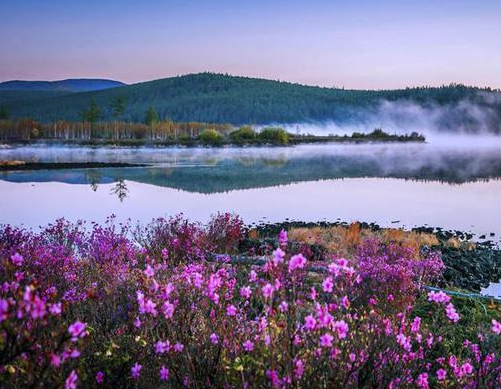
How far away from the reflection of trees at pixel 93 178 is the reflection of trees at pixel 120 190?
121 cm

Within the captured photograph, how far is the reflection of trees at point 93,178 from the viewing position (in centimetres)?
3444

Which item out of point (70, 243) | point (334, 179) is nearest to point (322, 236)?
point (70, 243)

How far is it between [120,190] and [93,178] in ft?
26.4

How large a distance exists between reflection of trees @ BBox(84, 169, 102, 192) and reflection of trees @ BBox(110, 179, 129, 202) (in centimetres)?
121

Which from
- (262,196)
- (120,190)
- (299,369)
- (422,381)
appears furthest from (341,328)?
(120,190)

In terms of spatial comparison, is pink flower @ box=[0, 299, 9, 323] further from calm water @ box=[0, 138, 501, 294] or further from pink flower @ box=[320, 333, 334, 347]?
calm water @ box=[0, 138, 501, 294]

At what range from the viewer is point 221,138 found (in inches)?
4193

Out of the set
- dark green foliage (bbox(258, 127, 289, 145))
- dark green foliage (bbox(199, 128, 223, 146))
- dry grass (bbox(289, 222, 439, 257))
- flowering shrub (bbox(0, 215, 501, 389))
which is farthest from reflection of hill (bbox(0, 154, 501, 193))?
dark green foliage (bbox(258, 127, 289, 145))

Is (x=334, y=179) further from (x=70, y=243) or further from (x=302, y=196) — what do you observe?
(x=70, y=243)

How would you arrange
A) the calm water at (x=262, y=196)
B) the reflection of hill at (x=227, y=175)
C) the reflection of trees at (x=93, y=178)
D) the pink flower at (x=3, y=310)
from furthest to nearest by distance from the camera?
the reflection of hill at (x=227, y=175)
the reflection of trees at (x=93, y=178)
the calm water at (x=262, y=196)
the pink flower at (x=3, y=310)

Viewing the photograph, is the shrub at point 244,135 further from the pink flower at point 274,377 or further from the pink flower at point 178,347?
the pink flower at point 274,377

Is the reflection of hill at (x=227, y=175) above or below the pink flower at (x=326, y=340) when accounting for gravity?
below

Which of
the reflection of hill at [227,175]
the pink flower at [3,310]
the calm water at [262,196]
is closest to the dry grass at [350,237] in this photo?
the calm water at [262,196]

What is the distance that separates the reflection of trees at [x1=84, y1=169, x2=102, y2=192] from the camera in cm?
3444
